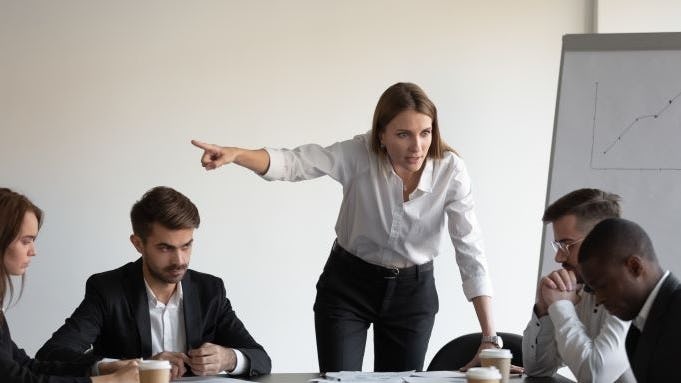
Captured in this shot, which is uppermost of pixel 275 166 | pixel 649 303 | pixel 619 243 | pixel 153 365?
pixel 275 166

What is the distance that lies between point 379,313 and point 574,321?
2.64 ft

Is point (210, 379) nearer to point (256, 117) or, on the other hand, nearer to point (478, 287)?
point (478, 287)

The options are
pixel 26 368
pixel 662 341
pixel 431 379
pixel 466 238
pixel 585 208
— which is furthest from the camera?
pixel 466 238

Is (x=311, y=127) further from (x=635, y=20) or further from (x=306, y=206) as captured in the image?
(x=635, y=20)

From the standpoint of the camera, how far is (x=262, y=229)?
4531mm

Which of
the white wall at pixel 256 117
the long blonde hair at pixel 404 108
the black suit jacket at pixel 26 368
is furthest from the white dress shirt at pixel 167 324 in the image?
the white wall at pixel 256 117

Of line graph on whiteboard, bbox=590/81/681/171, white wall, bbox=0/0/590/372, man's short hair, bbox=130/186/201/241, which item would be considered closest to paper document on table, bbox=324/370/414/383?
man's short hair, bbox=130/186/201/241

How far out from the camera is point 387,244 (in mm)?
3189

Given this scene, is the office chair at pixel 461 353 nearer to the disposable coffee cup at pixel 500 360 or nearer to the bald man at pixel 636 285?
the disposable coffee cup at pixel 500 360

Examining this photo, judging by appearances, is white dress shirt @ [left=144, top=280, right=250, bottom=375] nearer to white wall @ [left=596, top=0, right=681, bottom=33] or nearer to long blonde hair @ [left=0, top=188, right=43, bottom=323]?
long blonde hair @ [left=0, top=188, right=43, bottom=323]

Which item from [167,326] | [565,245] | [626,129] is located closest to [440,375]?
[565,245]

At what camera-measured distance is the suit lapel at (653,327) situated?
1.84 meters

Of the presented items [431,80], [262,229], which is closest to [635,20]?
[431,80]

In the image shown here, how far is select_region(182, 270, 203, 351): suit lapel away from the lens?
2809mm
